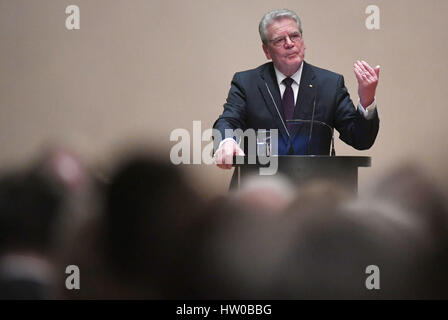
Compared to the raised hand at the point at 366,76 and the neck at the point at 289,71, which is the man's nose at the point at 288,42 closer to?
the neck at the point at 289,71

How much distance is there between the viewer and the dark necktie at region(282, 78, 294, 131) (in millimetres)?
1877

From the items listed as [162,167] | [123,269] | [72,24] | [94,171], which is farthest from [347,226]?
[72,24]

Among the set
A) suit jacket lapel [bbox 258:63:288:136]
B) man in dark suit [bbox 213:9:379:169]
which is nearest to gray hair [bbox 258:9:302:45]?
man in dark suit [bbox 213:9:379:169]

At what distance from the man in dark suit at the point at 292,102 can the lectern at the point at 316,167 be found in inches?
6.9

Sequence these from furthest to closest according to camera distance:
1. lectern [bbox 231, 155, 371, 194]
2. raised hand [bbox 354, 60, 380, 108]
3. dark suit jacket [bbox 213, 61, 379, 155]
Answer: dark suit jacket [bbox 213, 61, 379, 155] → raised hand [bbox 354, 60, 380, 108] → lectern [bbox 231, 155, 371, 194]

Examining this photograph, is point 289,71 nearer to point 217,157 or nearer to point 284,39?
point 284,39

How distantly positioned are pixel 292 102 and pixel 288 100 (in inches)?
0.6

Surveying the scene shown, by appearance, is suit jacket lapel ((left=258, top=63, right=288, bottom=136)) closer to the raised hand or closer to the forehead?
the forehead

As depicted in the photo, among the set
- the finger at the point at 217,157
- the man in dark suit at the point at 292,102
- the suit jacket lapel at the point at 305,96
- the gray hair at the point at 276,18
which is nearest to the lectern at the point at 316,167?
the finger at the point at 217,157

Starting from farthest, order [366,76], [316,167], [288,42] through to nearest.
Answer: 1. [288,42]
2. [366,76]
3. [316,167]

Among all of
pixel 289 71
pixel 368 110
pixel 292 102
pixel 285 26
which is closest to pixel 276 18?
pixel 285 26

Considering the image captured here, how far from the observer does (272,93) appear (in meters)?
1.90

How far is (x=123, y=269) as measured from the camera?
1.91m

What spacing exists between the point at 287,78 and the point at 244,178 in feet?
1.46
